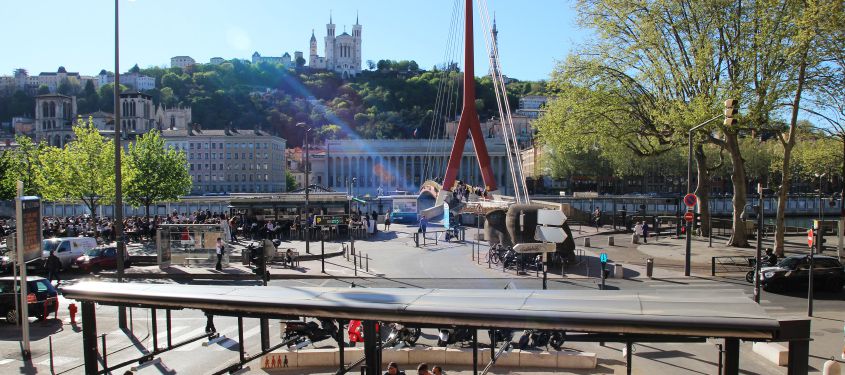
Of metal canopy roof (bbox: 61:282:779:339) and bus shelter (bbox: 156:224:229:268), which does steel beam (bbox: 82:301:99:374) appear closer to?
metal canopy roof (bbox: 61:282:779:339)

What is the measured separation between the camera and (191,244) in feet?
88.0

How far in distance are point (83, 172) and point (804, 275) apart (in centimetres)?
3913

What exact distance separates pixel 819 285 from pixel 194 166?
11520 cm

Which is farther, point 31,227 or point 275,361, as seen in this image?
point 31,227

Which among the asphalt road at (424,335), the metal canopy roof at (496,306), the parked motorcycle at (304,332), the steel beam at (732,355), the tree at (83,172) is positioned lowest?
the asphalt road at (424,335)

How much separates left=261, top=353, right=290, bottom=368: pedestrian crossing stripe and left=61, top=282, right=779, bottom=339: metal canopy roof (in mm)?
4524

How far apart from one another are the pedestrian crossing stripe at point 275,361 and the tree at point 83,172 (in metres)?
29.5

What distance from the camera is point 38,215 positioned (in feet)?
49.5

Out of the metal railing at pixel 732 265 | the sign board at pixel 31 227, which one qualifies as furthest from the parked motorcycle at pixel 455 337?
the metal railing at pixel 732 265

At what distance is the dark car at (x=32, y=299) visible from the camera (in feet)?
55.4

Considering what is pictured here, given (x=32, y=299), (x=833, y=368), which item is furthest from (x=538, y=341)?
(x=32, y=299)

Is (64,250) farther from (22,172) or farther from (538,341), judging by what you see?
(22,172)

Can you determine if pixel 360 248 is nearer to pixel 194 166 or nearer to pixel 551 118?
pixel 551 118

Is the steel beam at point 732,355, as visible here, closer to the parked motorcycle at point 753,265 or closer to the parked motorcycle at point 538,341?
the parked motorcycle at point 538,341
